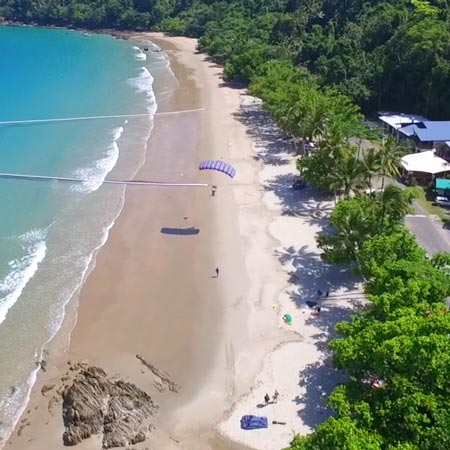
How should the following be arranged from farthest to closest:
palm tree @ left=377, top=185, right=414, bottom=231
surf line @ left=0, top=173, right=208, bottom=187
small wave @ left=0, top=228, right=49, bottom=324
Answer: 1. surf line @ left=0, top=173, right=208, bottom=187
2. small wave @ left=0, top=228, right=49, bottom=324
3. palm tree @ left=377, top=185, right=414, bottom=231

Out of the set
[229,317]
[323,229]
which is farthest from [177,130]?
[229,317]

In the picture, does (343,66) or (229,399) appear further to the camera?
(343,66)

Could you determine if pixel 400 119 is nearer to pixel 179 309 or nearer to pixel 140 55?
pixel 179 309

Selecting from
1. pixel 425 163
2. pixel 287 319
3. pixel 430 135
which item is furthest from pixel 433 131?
pixel 287 319

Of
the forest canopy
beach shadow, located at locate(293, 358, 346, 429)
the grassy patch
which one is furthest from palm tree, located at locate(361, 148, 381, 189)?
the forest canopy

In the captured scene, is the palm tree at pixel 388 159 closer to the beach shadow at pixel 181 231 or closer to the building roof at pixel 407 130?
the building roof at pixel 407 130

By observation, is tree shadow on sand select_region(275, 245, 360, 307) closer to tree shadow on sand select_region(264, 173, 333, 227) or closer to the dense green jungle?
the dense green jungle

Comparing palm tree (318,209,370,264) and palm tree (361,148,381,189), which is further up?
palm tree (361,148,381,189)

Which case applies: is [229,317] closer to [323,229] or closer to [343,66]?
[323,229]
